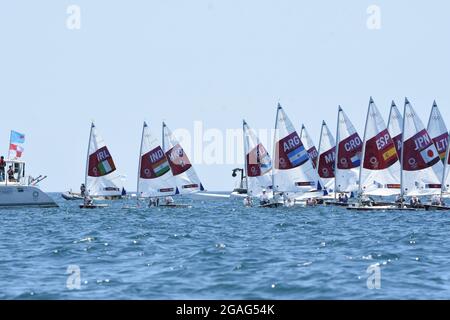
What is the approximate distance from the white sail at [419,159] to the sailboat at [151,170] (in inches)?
853

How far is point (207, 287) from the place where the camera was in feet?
75.1

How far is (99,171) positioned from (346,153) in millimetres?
23084

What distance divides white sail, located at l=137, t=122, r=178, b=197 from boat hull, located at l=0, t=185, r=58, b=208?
14222 mm

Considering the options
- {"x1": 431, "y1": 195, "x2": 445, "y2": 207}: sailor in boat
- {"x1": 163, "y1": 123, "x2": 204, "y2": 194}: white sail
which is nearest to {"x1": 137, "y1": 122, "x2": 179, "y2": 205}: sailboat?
{"x1": 163, "y1": 123, "x2": 204, "y2": 194}: white sail

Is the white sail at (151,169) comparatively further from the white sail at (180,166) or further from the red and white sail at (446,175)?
the red and white sail at (446,175)

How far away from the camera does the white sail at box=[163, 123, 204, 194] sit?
3231 inches

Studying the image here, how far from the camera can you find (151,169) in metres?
77.8

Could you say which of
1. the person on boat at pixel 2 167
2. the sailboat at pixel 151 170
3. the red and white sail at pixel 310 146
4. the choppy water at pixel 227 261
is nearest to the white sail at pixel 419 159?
the sailboat at pixel 151 170

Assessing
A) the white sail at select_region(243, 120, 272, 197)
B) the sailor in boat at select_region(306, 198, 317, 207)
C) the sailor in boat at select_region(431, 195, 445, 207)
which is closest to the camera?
the sailor in boat at select_region(431, 195, 445, 207)

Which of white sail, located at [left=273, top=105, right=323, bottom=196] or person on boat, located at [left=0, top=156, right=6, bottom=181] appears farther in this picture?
person on boat, located at [left=0, top=156, right=6, bottom=181]

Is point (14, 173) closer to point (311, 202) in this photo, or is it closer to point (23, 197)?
point (23, 197)

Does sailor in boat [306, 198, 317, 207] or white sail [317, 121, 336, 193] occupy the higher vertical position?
white sail [317, 121, 336, 193]

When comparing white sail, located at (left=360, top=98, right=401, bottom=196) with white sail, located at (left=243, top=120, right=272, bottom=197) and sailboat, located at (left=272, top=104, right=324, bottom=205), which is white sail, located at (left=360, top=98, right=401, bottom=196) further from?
white sail, located at (left=243, top=120, right=272, bottom=197)
